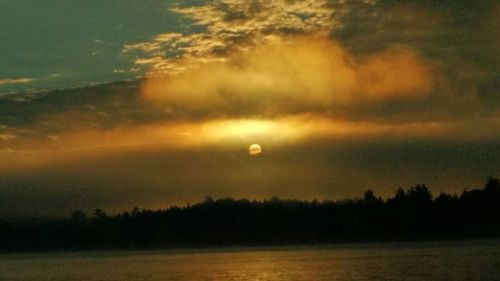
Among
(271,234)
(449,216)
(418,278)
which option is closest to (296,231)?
(271,234)

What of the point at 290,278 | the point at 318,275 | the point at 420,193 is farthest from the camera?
the point at 420,193

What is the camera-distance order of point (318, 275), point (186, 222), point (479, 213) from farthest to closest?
point (186, 222) < point (479, 213) < point (318, 275)

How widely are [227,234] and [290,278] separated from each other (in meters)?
105

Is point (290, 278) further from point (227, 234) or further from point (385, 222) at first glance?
point (227, 234)

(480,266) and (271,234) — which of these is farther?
(271,234)

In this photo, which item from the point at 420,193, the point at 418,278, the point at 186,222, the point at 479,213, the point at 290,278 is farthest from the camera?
the point at 186,222

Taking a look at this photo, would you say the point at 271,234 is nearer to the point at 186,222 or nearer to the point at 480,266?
the point at 186,222

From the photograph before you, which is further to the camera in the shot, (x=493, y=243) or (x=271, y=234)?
(x=271, y=234)

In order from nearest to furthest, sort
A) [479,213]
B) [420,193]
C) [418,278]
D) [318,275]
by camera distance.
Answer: [418,278] < [318,275] < [479,213] < [420,193]

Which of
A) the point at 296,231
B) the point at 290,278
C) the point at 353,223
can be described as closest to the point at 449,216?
the point at 353,223

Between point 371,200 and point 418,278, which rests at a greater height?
point 371,200

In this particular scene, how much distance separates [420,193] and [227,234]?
42.4 metres

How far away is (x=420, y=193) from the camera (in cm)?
17350

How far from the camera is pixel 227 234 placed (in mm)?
194125
